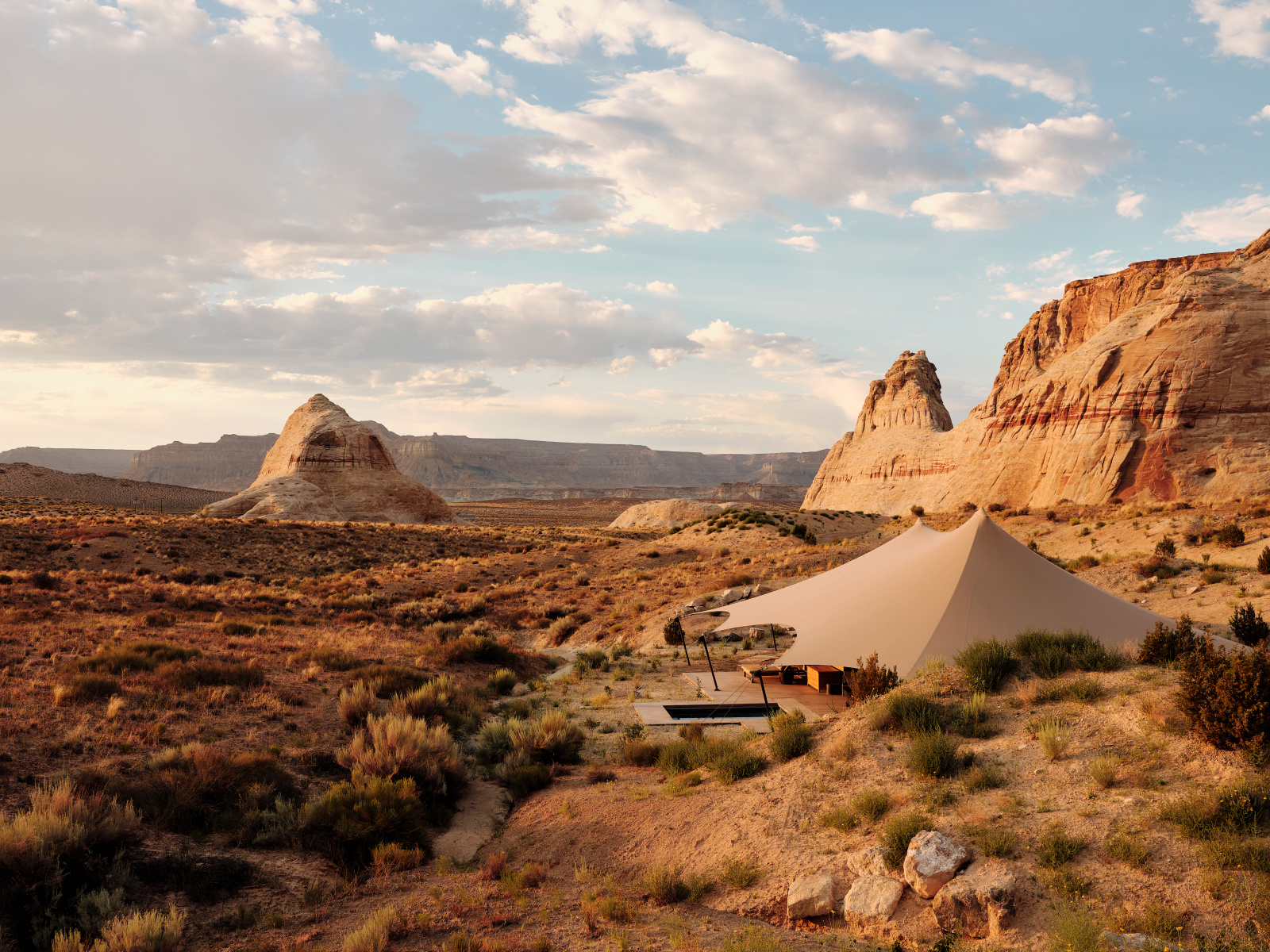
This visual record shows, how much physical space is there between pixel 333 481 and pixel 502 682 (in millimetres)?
59184

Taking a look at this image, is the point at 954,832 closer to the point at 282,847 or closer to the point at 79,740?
the point at 282,847

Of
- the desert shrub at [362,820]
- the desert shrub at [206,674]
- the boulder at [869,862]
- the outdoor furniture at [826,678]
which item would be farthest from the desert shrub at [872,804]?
the desert shrub at [206,674]

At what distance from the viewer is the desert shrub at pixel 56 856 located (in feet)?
19.6

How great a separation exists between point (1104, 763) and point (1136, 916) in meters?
1.90

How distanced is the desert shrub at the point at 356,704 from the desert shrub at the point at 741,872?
7.20 m

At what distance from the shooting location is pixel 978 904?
5.68m

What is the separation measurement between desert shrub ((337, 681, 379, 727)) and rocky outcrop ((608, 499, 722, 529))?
63.1m

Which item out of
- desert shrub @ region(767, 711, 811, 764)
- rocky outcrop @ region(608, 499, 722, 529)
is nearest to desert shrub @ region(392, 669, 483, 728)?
desert shrub @ region(767, 711, 811, 764)

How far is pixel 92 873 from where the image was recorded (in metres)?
6.60

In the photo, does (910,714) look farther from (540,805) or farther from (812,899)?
(540,805)

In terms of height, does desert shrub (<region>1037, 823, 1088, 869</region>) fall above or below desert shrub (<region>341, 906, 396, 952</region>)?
above

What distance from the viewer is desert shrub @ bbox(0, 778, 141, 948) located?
5.98m

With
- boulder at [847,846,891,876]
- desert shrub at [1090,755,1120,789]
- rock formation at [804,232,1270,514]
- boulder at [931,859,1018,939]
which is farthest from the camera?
rock formation at [804,232,1270,514]

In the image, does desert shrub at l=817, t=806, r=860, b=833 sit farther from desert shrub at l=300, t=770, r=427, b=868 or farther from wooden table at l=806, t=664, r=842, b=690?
wooden table at l=806, t=664, r=842, b=690
